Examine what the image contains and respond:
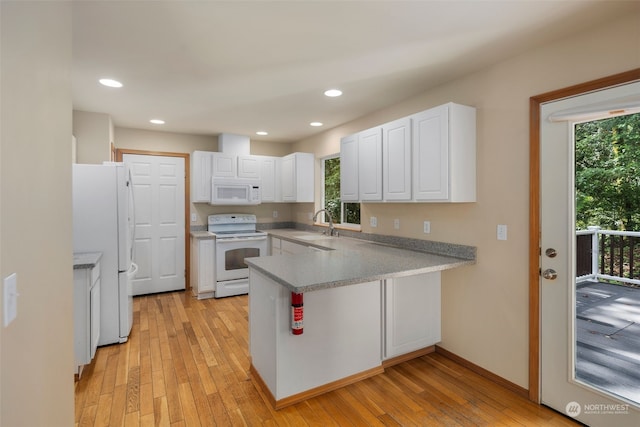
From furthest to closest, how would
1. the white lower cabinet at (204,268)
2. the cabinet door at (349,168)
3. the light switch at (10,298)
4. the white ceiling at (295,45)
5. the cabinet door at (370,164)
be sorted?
the white lower cabinet at (204,268)
the cabinet door at (349,168)
the cabinet door at (370,164)
the white ceiling at (295,45)
the light switch at (10,298)

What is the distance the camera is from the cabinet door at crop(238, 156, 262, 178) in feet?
16.6

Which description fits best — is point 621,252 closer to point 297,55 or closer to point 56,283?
point 297,55

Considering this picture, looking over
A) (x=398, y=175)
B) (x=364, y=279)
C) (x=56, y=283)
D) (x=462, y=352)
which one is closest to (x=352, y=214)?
(x=398, y=175)

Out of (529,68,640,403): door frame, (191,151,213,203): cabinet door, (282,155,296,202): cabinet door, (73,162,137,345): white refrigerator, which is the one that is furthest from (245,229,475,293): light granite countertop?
(191,151,213,203): cabinet door

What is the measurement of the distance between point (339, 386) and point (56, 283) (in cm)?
193

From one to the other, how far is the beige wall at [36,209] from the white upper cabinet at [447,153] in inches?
90.1

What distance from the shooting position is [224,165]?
16.2 feet

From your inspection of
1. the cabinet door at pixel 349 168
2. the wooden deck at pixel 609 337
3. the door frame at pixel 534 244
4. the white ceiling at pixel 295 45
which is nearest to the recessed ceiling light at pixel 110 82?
the white ceiling at pixel 295 45

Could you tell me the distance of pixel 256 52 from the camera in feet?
7.57

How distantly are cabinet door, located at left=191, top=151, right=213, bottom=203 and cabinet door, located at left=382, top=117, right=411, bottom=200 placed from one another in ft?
9.30

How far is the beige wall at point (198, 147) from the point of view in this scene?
4.68m

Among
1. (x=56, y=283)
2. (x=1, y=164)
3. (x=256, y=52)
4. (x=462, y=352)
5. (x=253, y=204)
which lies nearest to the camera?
(x=1, y=164)

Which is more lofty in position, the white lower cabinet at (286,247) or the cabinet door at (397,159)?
the cabinet door at (397,159)

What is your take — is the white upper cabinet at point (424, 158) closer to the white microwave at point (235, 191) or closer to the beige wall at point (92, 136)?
the white microwave at point (235, 191)
